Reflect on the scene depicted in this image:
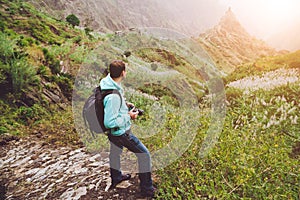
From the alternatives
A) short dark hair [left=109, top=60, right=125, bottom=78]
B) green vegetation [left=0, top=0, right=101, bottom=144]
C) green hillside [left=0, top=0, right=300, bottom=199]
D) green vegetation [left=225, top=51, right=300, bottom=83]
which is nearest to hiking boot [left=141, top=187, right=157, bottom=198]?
green hillside [left=0, top=0, right=300, bottom=199]

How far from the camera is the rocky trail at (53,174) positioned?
11.2 feet

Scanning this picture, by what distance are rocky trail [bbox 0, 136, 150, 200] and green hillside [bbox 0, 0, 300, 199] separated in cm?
21

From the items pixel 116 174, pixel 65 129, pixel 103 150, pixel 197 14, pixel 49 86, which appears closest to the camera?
pixel 116 174

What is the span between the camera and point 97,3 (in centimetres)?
7131

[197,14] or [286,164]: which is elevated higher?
[197,14]

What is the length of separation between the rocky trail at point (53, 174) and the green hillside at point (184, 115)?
21cm

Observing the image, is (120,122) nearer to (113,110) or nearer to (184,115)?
(113,110)

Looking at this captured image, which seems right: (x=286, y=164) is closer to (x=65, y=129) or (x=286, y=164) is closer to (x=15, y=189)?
(x=15, y=189)

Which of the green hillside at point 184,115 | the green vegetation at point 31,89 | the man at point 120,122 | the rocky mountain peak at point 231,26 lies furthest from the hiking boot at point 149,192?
the rocky mountain peak at point 231,26

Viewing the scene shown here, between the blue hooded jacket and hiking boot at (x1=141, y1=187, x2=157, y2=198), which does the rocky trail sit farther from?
the blue hooded jacket

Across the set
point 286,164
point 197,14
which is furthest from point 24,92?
point 197,14

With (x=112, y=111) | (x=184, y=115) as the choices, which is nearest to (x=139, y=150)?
(x=112, y=111)

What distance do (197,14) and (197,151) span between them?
3731cm

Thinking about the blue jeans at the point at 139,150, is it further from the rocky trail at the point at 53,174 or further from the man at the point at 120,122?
the rocky trail at the point at 53,174
